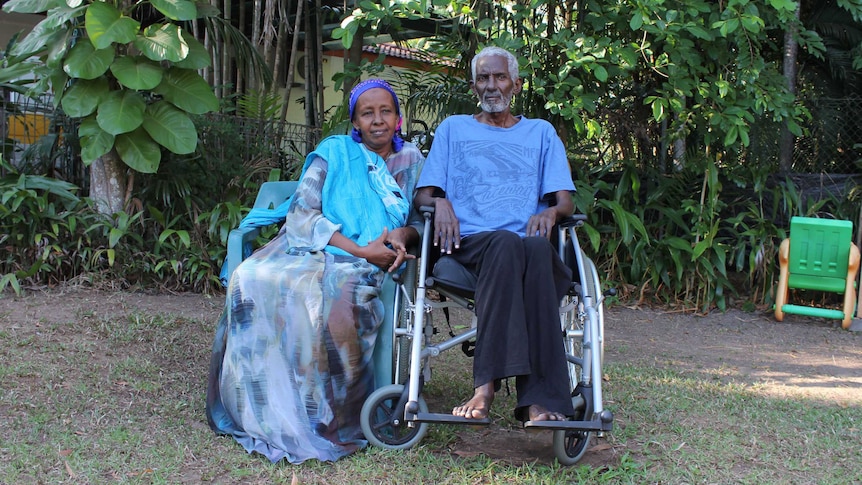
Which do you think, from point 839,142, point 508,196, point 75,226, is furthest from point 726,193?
point 75,226

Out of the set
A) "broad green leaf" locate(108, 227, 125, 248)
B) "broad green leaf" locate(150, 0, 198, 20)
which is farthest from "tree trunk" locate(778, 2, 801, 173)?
"broad green leaf" locate(108, 227, 125, 248)

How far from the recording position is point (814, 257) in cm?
581

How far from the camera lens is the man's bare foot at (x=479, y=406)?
113 inches

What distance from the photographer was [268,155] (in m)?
6.48

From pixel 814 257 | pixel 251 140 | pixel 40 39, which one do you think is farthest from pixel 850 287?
pixel 40 39

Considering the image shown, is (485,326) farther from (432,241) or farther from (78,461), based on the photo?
(78,461)

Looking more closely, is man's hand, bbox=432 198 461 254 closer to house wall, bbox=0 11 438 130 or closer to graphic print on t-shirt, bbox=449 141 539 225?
graphic print on t-shirt, bbox=449 141 539 225

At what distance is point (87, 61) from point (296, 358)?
3.10 m

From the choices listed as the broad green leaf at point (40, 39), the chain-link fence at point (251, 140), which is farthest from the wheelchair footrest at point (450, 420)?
the broad green leaf at point (40, 39)

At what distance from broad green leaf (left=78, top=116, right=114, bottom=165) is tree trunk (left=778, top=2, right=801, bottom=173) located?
4.85 m

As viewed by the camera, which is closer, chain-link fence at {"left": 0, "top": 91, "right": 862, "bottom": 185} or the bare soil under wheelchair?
the bare soil under wheelchair

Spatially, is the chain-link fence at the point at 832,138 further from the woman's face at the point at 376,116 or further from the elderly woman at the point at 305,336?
the elderly woman at the point at 305,336

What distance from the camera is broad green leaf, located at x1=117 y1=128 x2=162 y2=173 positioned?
17.7 feet

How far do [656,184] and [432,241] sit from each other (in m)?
3.59
